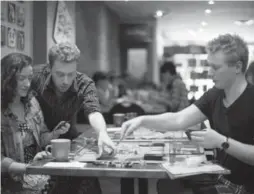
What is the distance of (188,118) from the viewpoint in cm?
231

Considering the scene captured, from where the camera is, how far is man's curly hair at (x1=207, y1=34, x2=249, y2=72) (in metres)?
1.98

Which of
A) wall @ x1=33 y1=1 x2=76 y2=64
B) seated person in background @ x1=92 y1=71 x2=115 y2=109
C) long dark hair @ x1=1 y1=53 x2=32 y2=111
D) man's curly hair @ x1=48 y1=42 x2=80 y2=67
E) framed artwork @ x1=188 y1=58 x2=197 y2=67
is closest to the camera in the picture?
long dark hair @ x1=1 y1=53 x2=32 y2=111

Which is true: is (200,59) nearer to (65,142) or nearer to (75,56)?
(75,56)

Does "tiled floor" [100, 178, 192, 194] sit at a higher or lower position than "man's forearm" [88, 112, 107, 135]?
lower

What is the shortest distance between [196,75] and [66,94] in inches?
32.0

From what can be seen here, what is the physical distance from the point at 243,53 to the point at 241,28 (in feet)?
1.55

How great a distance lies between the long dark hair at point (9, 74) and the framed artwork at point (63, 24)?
2.44 ft

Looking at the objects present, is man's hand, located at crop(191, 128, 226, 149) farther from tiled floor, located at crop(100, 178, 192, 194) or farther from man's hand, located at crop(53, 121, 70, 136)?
man's hand, located at crop(53, 121, 70, 136)

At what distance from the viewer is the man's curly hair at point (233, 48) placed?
1.98 metres

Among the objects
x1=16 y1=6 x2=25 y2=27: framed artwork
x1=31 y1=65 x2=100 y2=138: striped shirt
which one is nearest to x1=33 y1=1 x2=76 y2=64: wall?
x1=16 y1=6 x2=25 y2=27: framed artwork

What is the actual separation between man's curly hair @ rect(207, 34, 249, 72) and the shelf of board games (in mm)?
337

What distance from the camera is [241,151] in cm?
189

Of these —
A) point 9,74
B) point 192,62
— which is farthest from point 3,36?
point 192,62

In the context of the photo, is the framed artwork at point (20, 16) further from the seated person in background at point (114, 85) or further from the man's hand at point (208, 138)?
the seated person in background at point (114, 85)
